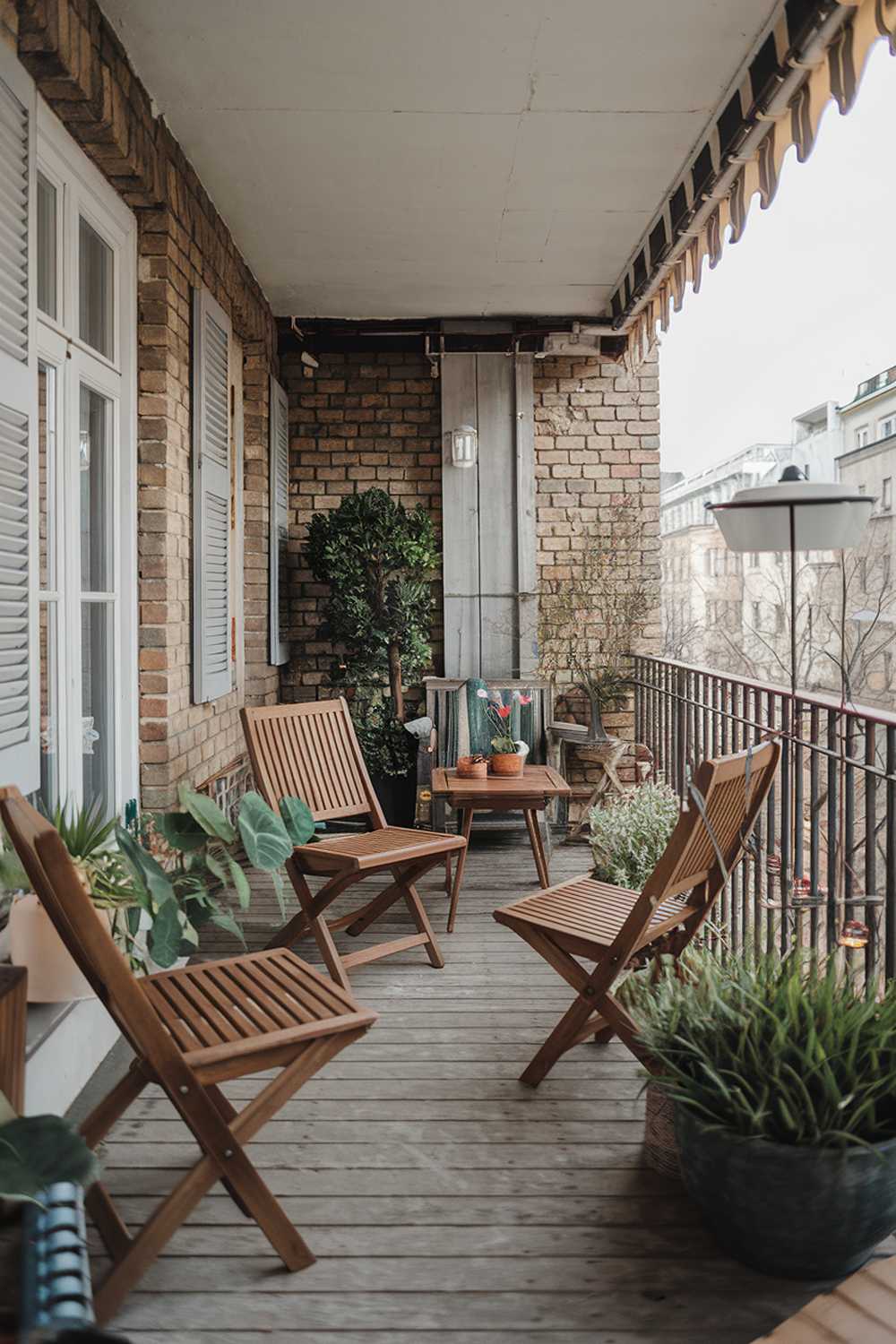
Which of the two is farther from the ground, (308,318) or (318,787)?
(308,318)

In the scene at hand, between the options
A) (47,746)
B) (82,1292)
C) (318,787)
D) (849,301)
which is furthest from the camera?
(849,301)

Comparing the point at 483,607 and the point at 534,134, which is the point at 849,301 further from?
the point at 534,134

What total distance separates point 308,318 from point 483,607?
194cm

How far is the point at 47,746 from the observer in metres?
2.86

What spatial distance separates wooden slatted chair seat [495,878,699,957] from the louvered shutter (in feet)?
4.23

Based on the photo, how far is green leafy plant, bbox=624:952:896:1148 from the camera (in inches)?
68.6

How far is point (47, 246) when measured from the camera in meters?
2.80

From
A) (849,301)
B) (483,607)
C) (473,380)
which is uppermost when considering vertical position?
(849,301)

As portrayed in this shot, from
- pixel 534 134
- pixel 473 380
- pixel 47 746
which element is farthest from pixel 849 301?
pixel 47 746

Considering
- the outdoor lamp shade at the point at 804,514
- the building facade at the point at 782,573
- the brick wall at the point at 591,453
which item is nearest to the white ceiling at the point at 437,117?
the brick wall at the point at 591,453

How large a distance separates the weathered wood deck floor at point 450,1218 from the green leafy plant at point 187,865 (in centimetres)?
45

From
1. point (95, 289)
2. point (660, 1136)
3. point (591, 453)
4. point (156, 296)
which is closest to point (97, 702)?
point (95, 289)

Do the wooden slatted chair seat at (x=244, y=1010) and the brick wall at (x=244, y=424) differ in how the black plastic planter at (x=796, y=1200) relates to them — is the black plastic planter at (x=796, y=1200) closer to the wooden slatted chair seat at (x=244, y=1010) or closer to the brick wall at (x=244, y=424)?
the wooden slatted chair seat at (x=244, y=1010)

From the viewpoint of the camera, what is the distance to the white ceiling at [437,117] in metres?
2.82
